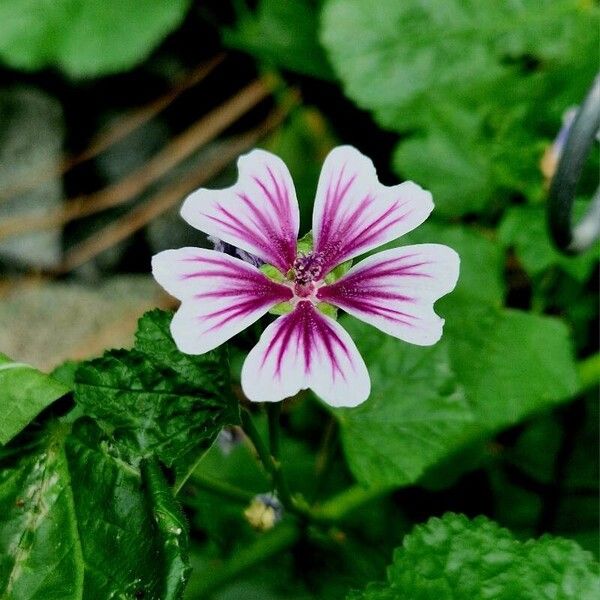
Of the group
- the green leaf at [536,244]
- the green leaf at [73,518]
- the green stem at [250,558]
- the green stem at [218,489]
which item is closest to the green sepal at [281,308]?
the green leaf at [73,518]

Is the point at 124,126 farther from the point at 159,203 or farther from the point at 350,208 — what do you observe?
the point at 350,208

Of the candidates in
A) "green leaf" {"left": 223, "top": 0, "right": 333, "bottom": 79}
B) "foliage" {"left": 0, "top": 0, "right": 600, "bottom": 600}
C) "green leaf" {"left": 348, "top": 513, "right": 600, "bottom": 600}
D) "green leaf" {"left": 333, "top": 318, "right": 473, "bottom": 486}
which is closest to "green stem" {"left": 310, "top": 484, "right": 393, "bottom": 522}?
"foliage" {"left": 0, "top": 0, "right": 600, "bottom": 600}

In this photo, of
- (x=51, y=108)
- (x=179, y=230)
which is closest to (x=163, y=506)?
(x=179, y=230)

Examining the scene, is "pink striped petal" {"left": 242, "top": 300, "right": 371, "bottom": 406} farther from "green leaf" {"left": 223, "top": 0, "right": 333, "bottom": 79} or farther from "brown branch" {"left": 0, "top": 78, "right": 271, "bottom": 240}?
"brown branch" {"left": 0, "top": 78, "right": 271, "bottom": 240}

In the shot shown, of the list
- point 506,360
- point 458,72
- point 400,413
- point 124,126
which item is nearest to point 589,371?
point 506,360

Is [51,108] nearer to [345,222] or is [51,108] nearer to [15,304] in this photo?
[15,304]
